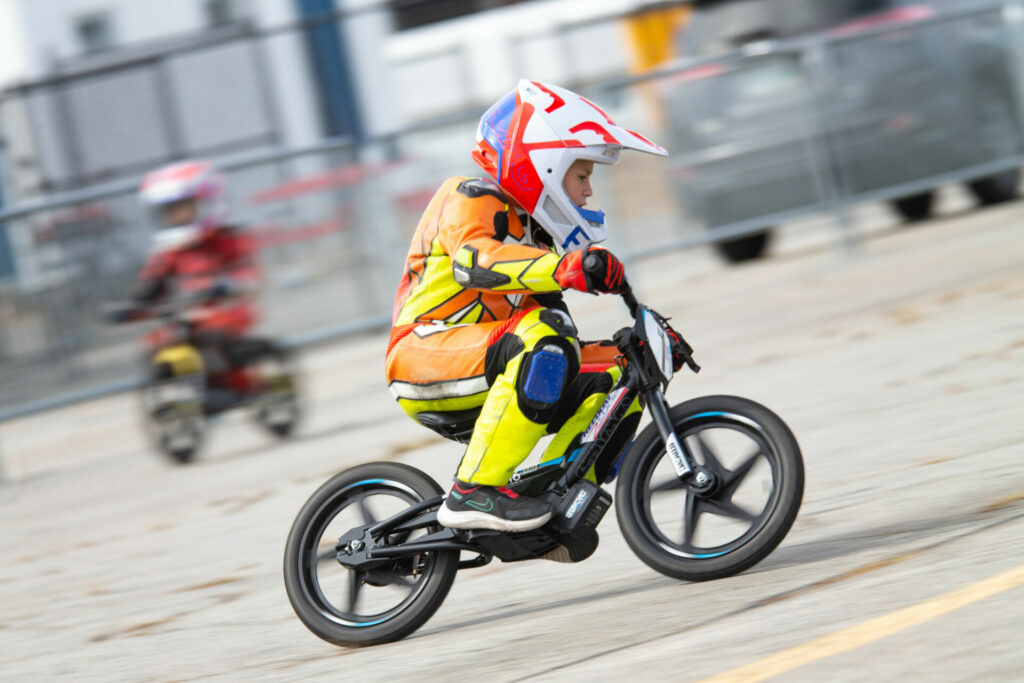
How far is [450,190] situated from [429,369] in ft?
1.84

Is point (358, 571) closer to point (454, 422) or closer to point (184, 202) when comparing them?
point (454, 422)

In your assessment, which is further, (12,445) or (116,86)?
(116,86)

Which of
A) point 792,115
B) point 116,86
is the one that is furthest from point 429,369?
point 116,86

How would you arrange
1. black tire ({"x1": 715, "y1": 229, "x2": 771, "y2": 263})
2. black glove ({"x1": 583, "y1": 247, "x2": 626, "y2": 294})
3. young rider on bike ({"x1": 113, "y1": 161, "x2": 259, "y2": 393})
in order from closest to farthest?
1. black glove ({"x1": 583, "y1": 247, "x2": 626, "y2": 294})
2. young rider on bike ({"x1": 113, "y1": 161, "x2": 259, "y2": 393})
3. black tire ({"x1": 715, "y1": 229, "x2": 771, "y2": 263})

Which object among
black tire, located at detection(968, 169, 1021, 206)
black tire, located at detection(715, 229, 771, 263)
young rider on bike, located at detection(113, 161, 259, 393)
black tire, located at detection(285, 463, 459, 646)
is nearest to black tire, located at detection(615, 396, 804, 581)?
black tire, located at detection(285, 463, 459, 646)

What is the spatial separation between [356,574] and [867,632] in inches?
68.3

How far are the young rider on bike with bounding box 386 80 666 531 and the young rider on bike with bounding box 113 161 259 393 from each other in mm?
4852

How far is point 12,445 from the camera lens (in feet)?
33.2

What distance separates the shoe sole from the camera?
4422 millimetres

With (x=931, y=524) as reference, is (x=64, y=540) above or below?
below

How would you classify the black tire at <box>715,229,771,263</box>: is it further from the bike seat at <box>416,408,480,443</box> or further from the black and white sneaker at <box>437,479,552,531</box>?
the black and white sneaker at <box>437,479,552,531</box>

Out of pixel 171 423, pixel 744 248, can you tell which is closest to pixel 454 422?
pixel 171 423

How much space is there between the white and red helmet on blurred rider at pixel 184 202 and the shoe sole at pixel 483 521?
5.36 metres

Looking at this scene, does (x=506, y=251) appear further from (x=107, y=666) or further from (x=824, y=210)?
(x=824, y=210)
